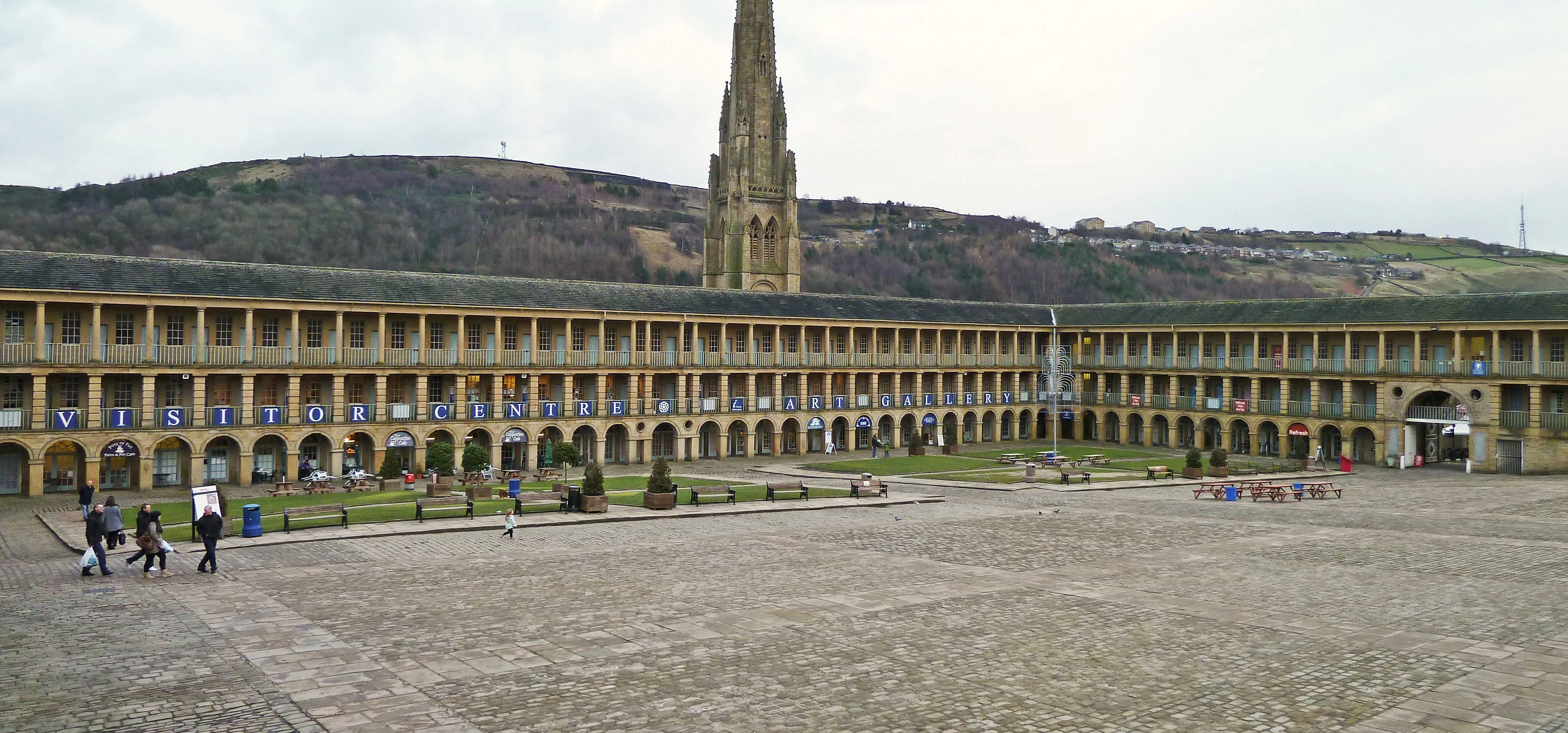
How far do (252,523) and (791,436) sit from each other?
137 feet

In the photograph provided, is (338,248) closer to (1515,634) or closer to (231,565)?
(231,565)

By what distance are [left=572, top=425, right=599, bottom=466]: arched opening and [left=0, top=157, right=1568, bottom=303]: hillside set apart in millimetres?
81413

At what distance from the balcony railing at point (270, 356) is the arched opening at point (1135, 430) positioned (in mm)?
53460

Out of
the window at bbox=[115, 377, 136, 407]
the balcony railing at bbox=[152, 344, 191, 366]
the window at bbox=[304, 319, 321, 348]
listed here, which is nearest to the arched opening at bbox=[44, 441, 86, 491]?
the window at bbox=[115, 377, 136, 407]

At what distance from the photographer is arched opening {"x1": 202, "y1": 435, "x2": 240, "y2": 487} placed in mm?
46688

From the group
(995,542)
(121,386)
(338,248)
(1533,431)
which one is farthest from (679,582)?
(338,248)

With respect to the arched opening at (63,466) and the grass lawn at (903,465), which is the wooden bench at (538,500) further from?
the arched opening at (63,466)

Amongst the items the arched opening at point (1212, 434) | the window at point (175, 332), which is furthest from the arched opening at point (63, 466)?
the arched opening at point (1212, 434)

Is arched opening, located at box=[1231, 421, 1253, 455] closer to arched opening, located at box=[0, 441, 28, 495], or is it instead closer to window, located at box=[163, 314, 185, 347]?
window, located at box=[163, 314, 185, 347]

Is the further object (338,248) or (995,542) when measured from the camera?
(338,248)

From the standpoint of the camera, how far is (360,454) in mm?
50938

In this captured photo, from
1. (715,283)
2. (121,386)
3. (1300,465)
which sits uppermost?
(715,283)

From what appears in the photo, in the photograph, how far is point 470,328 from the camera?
5400 cm

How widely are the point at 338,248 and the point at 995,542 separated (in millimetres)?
129823
